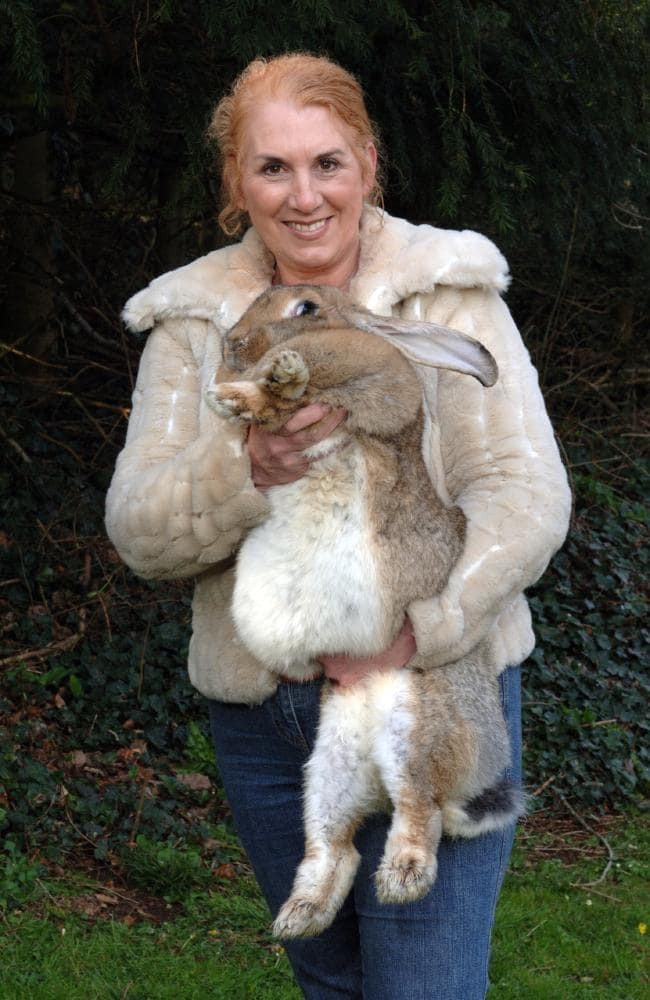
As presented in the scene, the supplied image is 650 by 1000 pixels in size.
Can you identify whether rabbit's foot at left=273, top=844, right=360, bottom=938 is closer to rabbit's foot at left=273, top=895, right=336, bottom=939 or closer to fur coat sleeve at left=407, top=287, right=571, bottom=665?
rabbit's foot at left=273, top=895, right=336, bottom=939

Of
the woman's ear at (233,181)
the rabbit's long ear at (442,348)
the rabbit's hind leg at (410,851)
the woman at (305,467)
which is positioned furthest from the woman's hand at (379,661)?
the woman's ear at (233,181)

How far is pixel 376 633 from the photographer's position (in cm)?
258

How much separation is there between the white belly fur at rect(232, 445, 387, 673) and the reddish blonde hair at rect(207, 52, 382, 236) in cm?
75

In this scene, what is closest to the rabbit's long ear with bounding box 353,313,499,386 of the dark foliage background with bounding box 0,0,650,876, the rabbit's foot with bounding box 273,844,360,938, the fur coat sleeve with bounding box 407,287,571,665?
the fur coat sleeve with bounding box 407,287,571,665

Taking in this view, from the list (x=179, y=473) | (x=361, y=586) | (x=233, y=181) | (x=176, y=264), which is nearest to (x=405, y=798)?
(x=361, y=586)

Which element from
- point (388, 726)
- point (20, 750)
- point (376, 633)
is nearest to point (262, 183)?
point (376, 633)

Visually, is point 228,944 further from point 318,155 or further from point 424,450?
point 318,155

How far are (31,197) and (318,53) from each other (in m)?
2.82

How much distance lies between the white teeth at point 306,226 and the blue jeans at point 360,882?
970 mm

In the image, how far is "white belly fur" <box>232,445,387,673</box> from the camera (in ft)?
8.48

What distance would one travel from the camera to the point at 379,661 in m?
2.58

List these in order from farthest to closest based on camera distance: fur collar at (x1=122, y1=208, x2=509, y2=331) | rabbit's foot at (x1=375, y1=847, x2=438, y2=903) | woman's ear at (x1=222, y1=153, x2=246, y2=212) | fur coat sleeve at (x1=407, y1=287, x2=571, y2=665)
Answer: woman's ear at (x1=222, y1=153, x2=246, y2=212)
fur collar at (x1=122, y1=208, x2=509, y2=331)
fur coat sleeve at (x1=407, y1=287, x2=571, y2=665)
rabbit's foot at (x1=375, y1=847, x2=438, y2=903)

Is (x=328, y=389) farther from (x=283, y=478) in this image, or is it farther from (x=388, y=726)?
(x=388, y=726)

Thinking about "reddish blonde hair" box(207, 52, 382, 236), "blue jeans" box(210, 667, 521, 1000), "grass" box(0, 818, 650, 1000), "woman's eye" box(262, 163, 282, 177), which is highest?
"reddish blonde hair" box(207, 52, 382, 236)
